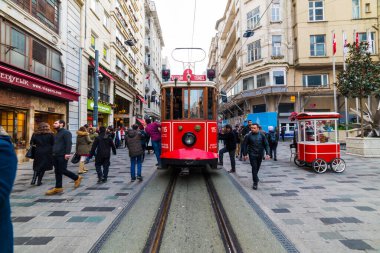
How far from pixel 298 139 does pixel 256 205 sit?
6080mm

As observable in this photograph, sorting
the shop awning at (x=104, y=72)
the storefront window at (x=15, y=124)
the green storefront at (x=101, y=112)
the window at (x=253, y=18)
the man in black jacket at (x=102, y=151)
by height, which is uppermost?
the window at (x=253, y=18)

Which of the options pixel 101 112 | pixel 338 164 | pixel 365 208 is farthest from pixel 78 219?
pixel 101 112

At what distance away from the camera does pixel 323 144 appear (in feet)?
29.2

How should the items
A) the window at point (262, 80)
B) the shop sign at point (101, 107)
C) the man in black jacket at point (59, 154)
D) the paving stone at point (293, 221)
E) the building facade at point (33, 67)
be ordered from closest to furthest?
the paving stone at point (293, 221), the man in black jacket at point (59, 154), the building facade at point (33, 67), the shop sign at point (101, 107), the window at point (262, 80)

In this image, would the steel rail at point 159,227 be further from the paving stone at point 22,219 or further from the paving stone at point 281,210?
the paving stone at point 22,219

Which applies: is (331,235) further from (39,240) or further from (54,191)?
(54,191)

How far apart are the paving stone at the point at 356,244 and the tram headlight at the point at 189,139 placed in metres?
4.75

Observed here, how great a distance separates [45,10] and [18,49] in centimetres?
336

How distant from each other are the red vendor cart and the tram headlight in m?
4.64

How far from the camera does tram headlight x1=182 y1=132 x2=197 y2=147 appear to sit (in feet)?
24.7

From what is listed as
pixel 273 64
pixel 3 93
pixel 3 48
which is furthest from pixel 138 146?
pixel 273 64

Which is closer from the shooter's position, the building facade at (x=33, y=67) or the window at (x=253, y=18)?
the building facade at (x=33, y=67)

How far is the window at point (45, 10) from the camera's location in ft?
36.7

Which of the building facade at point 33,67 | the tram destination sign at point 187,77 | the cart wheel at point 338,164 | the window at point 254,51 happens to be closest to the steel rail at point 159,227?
the tram destination sign at point 187,77
